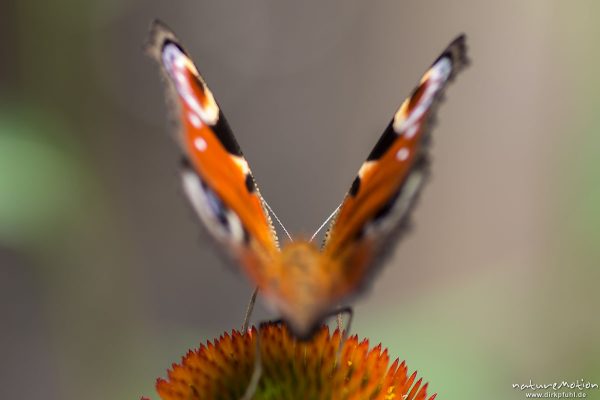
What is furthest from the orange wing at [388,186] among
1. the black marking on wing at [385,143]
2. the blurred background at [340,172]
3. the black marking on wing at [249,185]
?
the blurred background at [340,172]

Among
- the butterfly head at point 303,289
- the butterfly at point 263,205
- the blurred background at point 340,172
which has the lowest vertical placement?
the butterfly head at point 303,289

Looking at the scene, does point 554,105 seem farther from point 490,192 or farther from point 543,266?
point 543,266

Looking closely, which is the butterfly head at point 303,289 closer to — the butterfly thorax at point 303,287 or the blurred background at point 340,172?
the butterfly thorax at point 303,287

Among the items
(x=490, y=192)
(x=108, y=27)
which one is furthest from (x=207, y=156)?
(x=490, y=192)

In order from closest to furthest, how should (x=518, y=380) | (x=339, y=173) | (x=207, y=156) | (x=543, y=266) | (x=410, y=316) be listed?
(x=207, y=156) < (x=518, y=380) < (x=410, y=316) < (x=543, y=266) < (x=339, y=173)

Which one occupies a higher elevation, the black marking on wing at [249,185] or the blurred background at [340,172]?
the blurred background at [340,172]

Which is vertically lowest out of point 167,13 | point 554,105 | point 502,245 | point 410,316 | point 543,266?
point 410,316

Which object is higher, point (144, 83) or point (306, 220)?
point (144, 83)

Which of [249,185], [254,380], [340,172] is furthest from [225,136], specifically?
[340,172]
